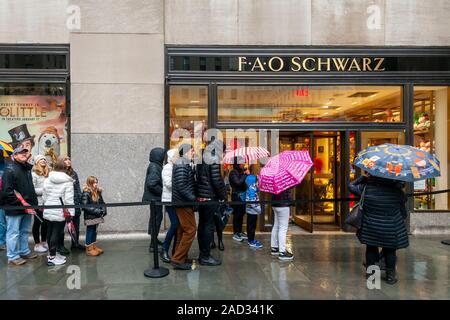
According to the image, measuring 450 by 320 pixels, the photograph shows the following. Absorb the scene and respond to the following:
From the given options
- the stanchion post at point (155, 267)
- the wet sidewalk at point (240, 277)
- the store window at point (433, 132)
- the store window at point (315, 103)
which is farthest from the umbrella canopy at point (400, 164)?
the store window at point (433, 132)

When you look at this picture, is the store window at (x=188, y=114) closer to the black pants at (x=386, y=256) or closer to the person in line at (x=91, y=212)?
the person in line at (x=91, y=212)

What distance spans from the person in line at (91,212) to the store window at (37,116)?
2158 millimetres

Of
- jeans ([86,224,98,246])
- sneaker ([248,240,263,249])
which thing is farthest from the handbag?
jeans ([86,224,98,246])

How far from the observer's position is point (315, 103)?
858 centimetres

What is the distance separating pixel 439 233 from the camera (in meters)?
8.47

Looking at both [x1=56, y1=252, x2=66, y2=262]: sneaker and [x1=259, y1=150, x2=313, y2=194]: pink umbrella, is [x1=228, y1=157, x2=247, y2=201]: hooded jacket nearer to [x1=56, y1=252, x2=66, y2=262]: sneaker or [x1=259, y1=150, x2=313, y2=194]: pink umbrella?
[x1=259, y1=150, x2=313, y2=194]: pink umbrella

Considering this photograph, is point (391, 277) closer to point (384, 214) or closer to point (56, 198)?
point (384, 214)

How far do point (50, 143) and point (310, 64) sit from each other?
20.3 ft

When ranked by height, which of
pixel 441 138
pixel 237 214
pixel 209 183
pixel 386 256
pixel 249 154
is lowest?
pixel 386 256

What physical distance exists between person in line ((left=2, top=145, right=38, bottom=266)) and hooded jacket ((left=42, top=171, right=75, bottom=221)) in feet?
1.26

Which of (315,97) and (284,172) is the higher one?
(315,97)

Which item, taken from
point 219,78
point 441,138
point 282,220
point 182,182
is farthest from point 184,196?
point 441,138

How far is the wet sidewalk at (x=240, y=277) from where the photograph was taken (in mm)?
4852
